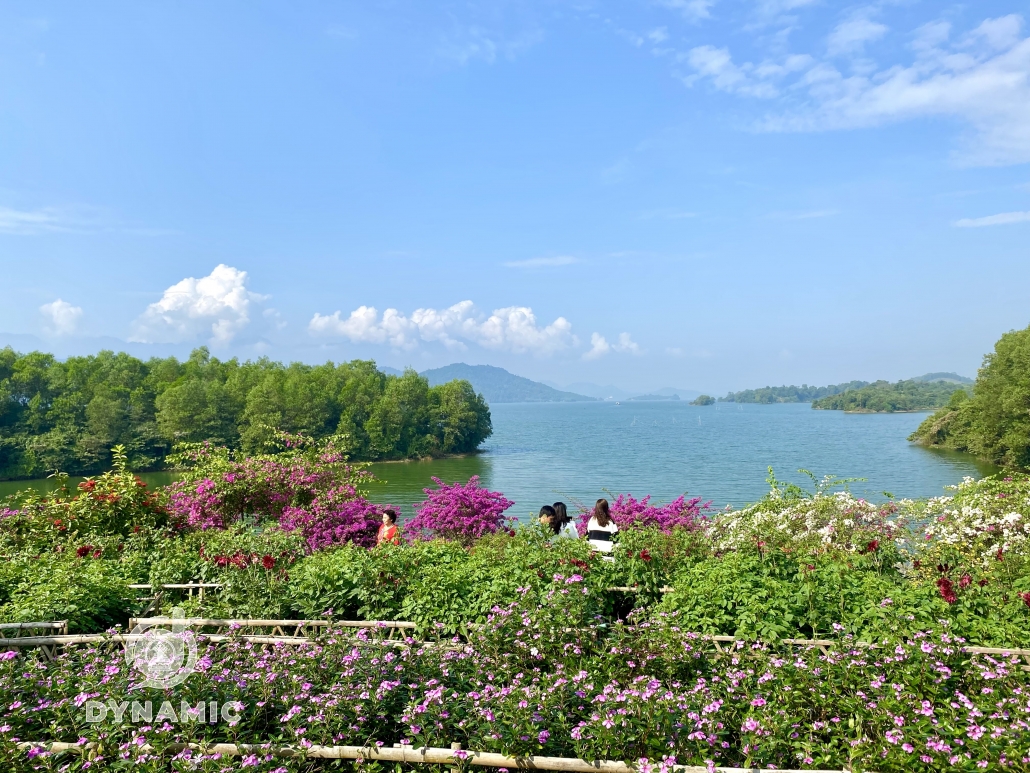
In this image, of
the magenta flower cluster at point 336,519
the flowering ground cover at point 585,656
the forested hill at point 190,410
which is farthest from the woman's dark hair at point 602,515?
the forested hill at point 190,410

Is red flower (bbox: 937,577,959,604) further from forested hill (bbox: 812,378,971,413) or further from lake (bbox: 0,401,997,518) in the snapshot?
forested hill (bbox: 812,378,971,413)

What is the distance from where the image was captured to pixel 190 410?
186ft

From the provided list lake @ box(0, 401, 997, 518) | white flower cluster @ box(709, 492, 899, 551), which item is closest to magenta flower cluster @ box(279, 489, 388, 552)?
white flower cluster @ box(709, 492, 899, 551)

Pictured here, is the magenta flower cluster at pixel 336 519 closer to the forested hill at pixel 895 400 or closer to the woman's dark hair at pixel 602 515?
the woman's dark hair at pixel 602 515

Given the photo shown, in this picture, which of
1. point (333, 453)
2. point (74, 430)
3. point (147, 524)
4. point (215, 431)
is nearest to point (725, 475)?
point (333, 453)

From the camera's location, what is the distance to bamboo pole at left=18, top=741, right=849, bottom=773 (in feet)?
10.1

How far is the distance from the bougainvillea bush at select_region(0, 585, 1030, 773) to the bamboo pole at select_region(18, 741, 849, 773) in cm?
4

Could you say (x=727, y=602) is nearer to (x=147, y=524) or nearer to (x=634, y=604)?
(x=634, y=604)

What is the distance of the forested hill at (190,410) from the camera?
171 ft

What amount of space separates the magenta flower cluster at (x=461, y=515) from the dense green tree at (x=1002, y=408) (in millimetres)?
39359

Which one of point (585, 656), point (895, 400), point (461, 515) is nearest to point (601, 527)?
point (585, 656)

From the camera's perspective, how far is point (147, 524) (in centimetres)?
945

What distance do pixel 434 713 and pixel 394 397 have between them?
61.1 meters

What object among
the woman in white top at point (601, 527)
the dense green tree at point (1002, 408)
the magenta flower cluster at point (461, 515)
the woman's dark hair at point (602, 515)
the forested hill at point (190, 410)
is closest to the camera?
the woman in white top at point (601, 527)
